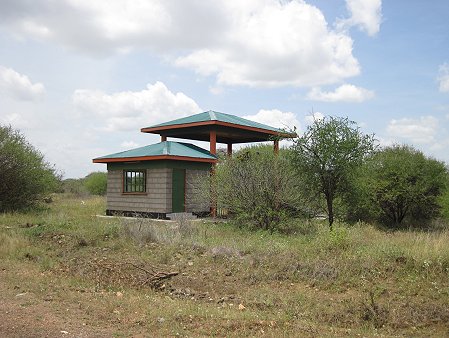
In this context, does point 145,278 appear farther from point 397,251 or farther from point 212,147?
point 212,147

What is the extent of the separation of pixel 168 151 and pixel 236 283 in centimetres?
1160

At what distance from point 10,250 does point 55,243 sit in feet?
4.45

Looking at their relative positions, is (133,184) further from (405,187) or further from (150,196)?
(405,187)

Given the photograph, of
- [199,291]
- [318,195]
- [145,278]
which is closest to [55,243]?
[145,278]

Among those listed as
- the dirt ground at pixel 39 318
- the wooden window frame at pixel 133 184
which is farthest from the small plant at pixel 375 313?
the wooden window frame at pixel 133 184

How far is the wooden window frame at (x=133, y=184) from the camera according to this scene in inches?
803

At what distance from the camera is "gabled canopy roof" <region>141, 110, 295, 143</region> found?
21.0m

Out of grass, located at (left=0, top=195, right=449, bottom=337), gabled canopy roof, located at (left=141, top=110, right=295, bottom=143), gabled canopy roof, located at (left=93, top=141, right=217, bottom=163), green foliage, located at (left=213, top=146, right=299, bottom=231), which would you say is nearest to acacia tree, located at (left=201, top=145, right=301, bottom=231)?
green foliage, located at (left=213, top=146, right=299, bottom=231)

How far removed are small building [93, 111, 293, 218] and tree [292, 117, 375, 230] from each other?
2467mm

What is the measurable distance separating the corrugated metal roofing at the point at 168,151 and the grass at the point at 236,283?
6.76 m

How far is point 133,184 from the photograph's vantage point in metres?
21.0

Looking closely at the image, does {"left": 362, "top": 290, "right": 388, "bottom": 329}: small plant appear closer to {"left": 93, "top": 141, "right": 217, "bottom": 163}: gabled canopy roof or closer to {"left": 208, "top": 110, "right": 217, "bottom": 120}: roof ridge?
{"left": 93, "top": 141, "right": 217, "bottom": 163}: gabled canopy roof

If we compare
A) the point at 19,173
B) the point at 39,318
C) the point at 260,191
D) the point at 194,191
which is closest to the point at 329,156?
the point at 260,191

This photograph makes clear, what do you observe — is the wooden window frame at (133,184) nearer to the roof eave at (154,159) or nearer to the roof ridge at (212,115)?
the roof eave at (154,159)
